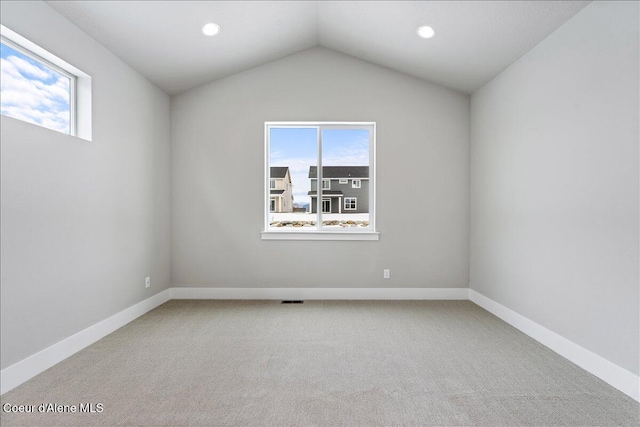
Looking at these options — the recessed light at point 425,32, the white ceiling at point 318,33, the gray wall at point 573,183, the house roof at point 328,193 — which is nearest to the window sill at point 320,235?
the house roof at point 328,193

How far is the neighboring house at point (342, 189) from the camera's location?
4820 millimetres

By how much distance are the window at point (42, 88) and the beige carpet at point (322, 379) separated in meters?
1.85

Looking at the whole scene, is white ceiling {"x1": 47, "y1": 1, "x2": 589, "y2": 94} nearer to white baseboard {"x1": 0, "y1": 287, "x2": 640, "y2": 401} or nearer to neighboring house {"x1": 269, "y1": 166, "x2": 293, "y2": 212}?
neighboring house {"x1": 269, "y1": 166, "x2": 293, "y2": 212}

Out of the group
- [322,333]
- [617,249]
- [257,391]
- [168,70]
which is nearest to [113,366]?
[257,391]

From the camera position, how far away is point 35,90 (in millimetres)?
2752

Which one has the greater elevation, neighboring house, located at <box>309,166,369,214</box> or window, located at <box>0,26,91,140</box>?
window, located at <box>0,26,91,140</box>

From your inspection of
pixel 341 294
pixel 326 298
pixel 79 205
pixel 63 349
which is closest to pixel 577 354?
pixel 341 294

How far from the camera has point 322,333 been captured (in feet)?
11.3

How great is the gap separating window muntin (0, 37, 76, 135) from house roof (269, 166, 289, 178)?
2.25 meters

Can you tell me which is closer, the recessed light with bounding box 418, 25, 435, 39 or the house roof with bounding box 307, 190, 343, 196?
the recessed light with bounding box 418, 25, 435, 39

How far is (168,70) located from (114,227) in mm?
1846

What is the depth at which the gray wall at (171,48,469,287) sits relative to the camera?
15.5 ft

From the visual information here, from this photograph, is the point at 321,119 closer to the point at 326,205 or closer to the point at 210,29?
the point at 326,205

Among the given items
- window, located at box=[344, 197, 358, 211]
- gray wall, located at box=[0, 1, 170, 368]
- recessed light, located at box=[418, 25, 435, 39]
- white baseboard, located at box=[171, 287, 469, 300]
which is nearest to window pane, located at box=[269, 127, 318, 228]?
window, located at box=[344, 197, 358, 211]
